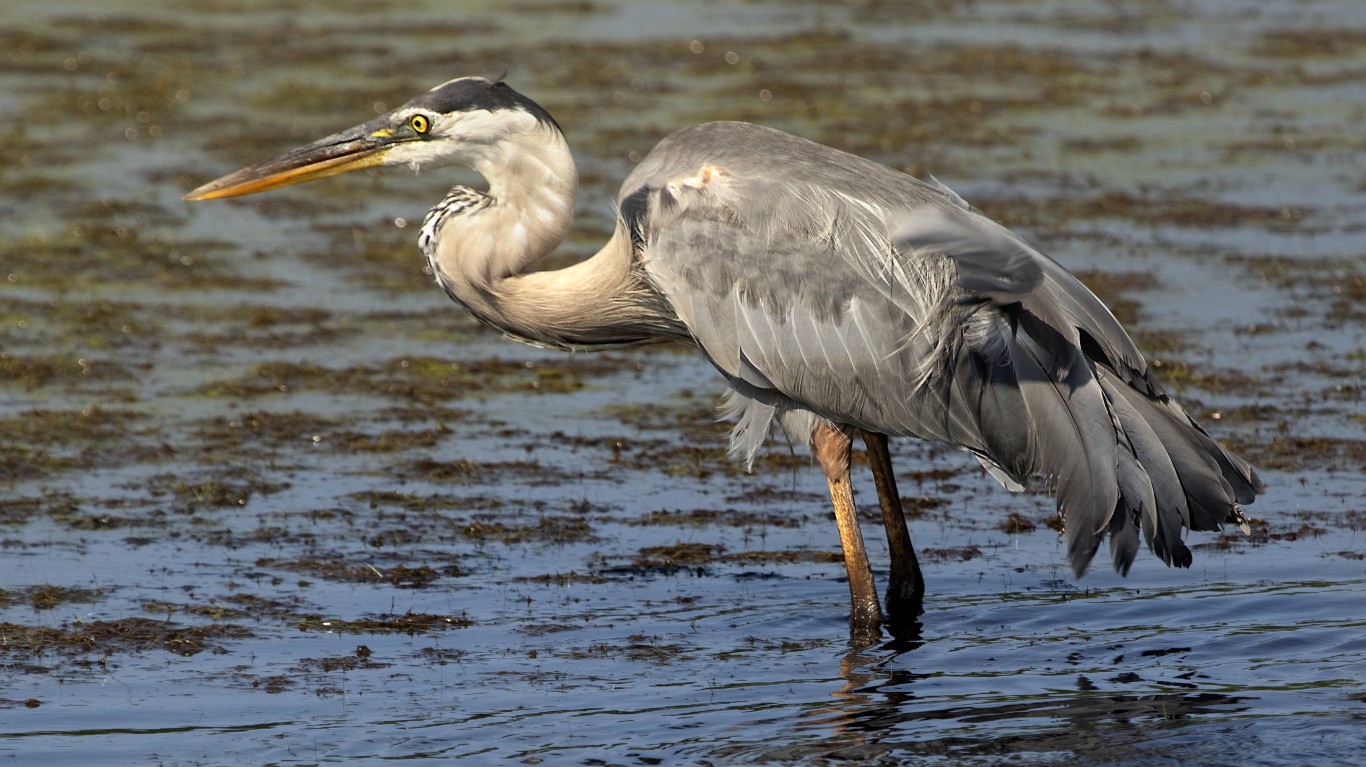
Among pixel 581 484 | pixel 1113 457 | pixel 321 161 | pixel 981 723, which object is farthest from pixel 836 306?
pixel 581 484

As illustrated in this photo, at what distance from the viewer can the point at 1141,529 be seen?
6922 mm

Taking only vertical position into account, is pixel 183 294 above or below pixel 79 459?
above

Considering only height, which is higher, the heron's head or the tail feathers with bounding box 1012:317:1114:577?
the heron's head

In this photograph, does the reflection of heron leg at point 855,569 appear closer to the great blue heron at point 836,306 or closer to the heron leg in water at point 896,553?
the great blue heron at point 836,306

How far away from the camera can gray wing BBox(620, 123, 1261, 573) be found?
6.88 m

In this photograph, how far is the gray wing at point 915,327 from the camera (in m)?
6.88

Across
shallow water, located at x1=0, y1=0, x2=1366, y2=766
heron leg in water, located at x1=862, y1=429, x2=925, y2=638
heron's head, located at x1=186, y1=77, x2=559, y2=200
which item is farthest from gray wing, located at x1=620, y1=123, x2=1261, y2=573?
shallow water, located at x1=0, y1=0, x2=1366, y2=766

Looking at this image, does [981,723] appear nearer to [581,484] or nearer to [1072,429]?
[1072,429]

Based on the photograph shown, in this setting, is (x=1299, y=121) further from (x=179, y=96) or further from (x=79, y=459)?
(x=79, y=459)

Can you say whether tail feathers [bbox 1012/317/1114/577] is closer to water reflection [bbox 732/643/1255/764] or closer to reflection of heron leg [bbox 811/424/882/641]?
water reflection [bbox 732/643/1255/764]

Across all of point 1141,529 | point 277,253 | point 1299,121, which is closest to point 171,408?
point 277,253

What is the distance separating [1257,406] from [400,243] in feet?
19.7

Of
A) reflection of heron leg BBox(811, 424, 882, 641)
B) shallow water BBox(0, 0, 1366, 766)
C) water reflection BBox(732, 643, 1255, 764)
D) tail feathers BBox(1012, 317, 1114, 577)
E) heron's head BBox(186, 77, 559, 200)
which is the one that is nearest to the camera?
water reflection BBox(732, 643, 1255, 764)

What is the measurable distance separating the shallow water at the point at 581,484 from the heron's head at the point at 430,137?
1541 millimetres
